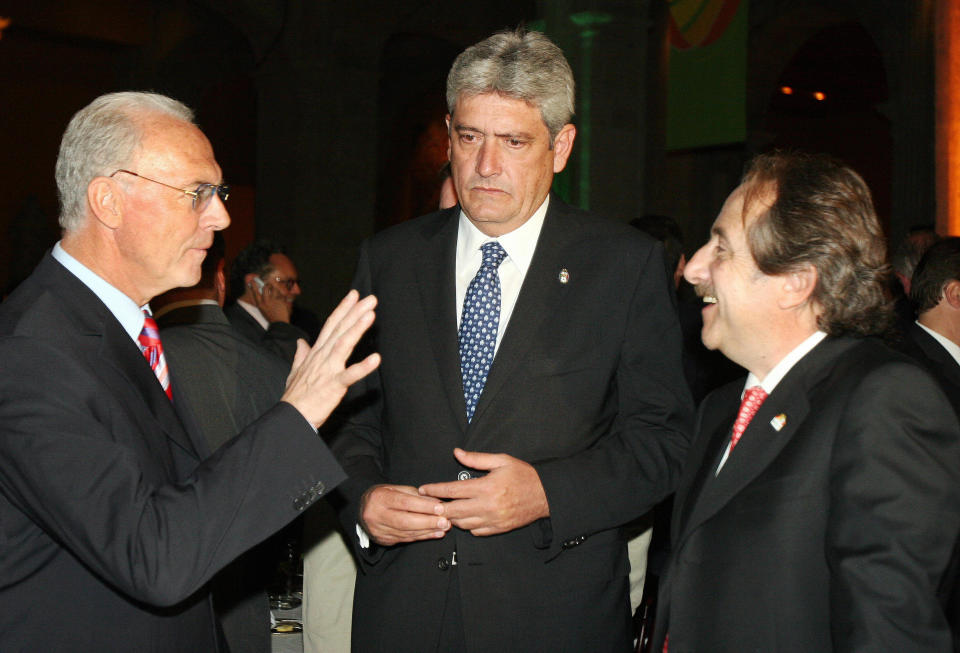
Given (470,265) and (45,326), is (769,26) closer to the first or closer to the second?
(470,265)

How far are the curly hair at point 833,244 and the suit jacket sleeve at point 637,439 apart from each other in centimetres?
47

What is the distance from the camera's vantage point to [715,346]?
1.96m

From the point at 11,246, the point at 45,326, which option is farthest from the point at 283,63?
the point at 45,326

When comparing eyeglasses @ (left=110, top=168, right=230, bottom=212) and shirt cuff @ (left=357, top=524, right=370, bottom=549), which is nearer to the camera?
eyeglasses @ (left=110, top=168, right=230, bottom=212)

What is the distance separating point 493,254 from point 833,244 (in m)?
0.86

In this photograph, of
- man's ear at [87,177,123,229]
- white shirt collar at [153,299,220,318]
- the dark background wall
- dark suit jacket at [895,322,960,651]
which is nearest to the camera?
man's ear at [87,177,123,229]

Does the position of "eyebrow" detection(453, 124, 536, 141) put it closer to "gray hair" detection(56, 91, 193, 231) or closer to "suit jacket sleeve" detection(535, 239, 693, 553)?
"suit jacket sleeve" detection(535, 239, 693, 553)

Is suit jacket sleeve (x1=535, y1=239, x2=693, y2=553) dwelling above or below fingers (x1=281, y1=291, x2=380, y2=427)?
below

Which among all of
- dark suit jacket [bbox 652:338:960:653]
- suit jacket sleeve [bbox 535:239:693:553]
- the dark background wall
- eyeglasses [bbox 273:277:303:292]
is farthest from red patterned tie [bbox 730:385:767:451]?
the dark background wall

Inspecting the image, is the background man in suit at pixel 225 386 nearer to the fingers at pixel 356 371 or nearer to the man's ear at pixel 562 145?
the fingers at pixel 356 371

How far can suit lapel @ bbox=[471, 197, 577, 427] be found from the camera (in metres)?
2.17

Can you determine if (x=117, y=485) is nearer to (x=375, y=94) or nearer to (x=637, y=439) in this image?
(x=637, y=439)

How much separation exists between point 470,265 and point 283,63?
8404 millimetres

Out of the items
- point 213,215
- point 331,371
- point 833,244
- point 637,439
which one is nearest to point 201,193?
point 213,215
